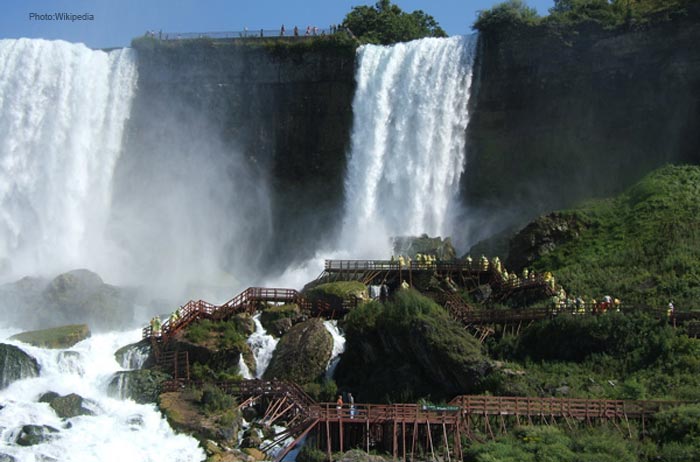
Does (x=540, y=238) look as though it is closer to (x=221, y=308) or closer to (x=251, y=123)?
(x=221, y=308)

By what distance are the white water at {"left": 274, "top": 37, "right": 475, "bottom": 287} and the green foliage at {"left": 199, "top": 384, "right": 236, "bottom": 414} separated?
2317cm

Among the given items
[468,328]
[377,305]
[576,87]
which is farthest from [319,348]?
[576,87]

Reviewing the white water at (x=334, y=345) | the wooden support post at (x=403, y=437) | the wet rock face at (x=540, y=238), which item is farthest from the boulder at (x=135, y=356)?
the wet rock face at (x=540, y=238)

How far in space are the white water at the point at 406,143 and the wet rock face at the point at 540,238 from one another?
9.11 m

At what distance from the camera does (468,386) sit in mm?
39406

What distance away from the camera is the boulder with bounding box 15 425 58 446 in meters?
35.4

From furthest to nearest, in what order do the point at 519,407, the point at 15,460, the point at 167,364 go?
the point at 167,364 < the point at 519,407 < the point at 15,460

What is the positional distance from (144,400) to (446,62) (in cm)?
3510

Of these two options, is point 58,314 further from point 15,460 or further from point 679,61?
point 679,61

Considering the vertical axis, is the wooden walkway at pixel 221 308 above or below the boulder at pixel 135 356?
above

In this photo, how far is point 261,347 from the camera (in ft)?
149

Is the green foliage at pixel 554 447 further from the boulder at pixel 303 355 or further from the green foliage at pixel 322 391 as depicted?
the boulder at pixel 303 355

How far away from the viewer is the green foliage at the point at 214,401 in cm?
3853

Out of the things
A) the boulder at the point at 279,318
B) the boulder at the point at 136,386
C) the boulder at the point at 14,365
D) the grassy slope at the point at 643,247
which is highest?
the grassy slope at the point at 643,247
